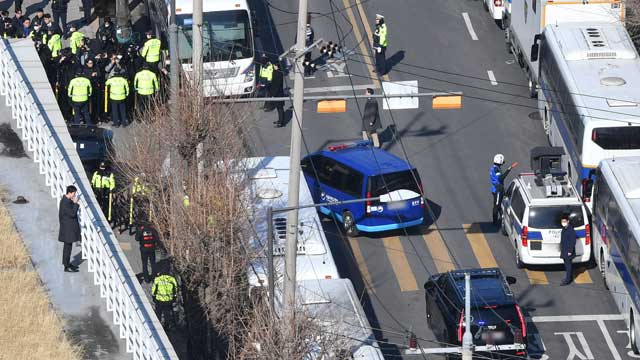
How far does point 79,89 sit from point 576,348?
13992mm

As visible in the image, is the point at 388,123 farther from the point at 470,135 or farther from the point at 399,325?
the point at 399,325

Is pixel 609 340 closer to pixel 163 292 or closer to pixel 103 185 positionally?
pixel 163 292

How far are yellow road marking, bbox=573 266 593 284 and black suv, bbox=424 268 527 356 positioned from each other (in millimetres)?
3462

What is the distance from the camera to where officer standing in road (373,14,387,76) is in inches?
1891

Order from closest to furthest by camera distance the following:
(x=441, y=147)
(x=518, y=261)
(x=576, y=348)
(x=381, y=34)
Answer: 1. (x=576, y=348)
2. (x=518, y=261)
3. (x=441, y=147)
4. (x=381, y=34)

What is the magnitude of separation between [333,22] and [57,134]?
70.4ft

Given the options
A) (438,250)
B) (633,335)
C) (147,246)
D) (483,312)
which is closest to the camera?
(483,312)

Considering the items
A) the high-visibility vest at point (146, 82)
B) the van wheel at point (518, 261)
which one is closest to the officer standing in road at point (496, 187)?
the van wheel at point (518, 261)

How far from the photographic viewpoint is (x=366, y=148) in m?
41.1

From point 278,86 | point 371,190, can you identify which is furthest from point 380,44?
point 371,190

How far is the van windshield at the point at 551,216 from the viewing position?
37594 millimetres

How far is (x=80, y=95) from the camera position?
4216cm

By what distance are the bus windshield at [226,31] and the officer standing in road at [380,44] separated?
370 centimetres

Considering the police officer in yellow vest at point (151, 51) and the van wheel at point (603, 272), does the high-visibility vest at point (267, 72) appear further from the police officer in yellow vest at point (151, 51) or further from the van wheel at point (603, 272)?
the van wheel at point (603, 272)
